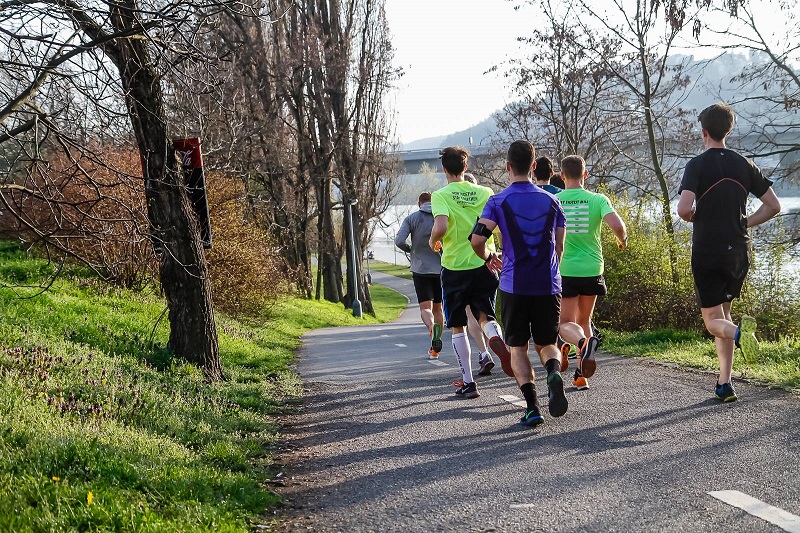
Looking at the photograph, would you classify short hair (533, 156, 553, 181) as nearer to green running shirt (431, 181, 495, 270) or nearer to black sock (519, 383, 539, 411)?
green running shirt (431, 181, 495, 270)

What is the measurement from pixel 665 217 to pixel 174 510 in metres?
11.4

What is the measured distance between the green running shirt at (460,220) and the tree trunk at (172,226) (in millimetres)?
2890

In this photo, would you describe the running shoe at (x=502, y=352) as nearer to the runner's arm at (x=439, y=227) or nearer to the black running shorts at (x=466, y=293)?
the black running shorts at (x=466, y=293)

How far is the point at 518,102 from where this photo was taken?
27.9m

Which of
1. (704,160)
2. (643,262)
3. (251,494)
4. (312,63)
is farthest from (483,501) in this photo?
(312,63)

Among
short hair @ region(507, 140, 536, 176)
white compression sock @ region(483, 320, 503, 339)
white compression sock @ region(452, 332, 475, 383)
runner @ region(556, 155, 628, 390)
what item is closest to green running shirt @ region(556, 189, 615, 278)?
runner @ region(556, 155, 628, 390)

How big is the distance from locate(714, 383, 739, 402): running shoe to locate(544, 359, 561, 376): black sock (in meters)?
1.46

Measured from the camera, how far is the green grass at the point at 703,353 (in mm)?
7692

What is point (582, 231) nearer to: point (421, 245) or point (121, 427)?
point (421, 245)

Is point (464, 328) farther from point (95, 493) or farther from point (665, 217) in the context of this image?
point (665, 217)

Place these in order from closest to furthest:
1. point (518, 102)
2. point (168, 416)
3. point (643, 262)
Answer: point (168, 416) → point (643, 262) → point (518, 102)

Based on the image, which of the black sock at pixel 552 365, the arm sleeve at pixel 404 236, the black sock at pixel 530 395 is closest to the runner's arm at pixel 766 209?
the black sock at pixel 552 365

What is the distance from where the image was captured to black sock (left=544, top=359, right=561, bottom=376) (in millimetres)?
6254

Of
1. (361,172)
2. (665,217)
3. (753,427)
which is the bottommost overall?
(753,427)
